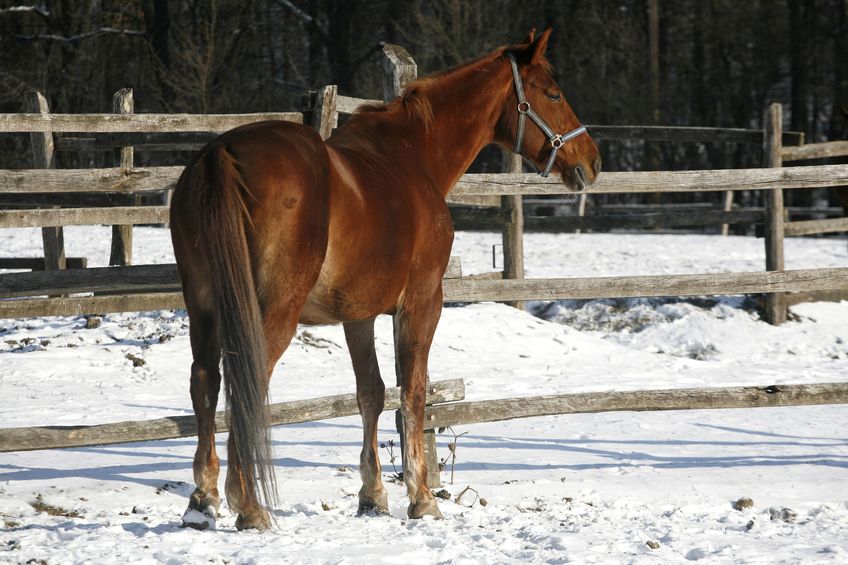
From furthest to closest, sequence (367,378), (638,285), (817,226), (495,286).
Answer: (817,226) < (638,285) < (495,286) < (367,378)

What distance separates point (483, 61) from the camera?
5.16 metres

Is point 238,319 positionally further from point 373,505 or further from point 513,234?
point 513,234

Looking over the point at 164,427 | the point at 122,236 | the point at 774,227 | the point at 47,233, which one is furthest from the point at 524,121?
the point at 774,227

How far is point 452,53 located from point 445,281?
60.0ft

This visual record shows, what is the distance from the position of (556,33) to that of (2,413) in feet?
86.7

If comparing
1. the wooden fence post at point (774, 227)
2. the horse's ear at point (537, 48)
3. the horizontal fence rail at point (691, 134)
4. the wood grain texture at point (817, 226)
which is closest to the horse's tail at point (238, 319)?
the horse's ear at point (537, 48)

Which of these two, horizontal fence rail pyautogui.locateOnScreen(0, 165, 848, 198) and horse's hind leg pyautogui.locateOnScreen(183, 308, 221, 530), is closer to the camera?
horse's hind leg pyautogui.locateOnScreen(183, 308, 221, 530)

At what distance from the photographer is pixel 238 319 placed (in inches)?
144

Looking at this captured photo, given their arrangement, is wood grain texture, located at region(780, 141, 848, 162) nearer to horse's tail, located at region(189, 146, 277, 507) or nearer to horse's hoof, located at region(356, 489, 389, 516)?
horse's hoof, located at region(356, 489, 389, 516)

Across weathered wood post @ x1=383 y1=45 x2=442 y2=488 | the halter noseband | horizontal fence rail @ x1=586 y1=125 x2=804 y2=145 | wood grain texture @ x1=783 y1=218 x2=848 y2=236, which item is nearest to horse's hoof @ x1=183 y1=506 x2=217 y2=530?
weathered wood post @ x1=383 y1=45 x2=442 y2=488

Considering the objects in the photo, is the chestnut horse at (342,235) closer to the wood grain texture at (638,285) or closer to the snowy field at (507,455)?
the snowy field at (507,455)

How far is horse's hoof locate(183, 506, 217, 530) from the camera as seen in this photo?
4.11 metres

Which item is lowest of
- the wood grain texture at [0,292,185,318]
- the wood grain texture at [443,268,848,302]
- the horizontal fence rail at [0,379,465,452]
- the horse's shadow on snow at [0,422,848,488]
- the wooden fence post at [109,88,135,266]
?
the horse's shadow on snow at [0,422,848,488]

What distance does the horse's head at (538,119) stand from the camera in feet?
16.9
